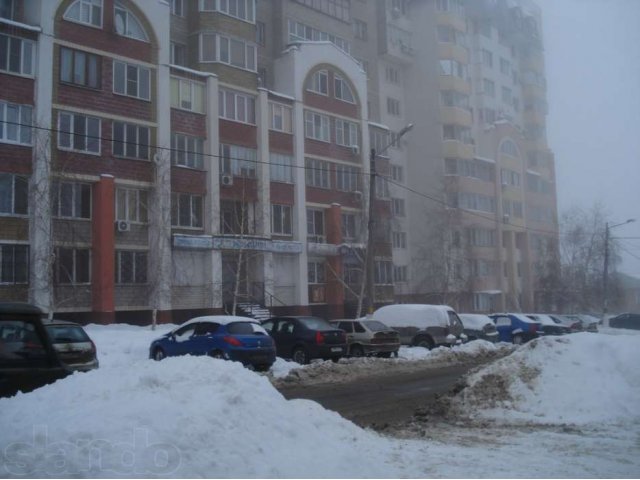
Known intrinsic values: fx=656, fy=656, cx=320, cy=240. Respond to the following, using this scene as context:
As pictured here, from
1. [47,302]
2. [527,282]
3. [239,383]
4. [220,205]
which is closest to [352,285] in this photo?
[220,205]

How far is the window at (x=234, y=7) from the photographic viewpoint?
38.0 meters

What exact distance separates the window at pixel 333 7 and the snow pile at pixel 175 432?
1724 inches

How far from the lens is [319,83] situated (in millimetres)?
43719

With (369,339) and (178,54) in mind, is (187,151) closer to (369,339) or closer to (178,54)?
(178,54)

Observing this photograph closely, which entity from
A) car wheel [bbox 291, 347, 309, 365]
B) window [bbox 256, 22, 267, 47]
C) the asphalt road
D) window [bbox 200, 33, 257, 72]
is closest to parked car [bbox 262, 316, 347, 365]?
car wheel [bbox 291, 347, 309, 365]

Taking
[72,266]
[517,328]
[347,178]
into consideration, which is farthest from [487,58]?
[72,266]

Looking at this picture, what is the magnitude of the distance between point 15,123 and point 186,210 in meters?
9.55

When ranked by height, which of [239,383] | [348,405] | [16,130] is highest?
[16,130]

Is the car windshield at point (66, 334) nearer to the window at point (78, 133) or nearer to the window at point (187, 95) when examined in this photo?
the window at point (78, 133)

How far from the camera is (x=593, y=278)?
6397 centimetres

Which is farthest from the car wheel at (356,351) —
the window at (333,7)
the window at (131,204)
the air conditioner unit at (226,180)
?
the window at (333,7)

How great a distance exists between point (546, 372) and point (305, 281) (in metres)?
29.1

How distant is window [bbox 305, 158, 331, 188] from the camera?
42.2m

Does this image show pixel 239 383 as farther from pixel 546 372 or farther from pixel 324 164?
pixel 324 164
